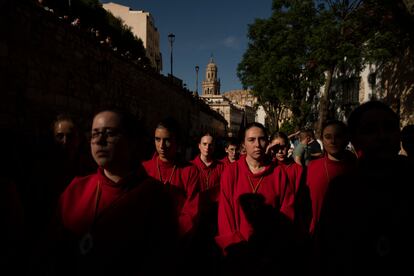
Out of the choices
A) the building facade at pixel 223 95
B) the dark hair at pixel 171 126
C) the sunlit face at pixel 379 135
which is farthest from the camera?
the building facade at pixel 223 95

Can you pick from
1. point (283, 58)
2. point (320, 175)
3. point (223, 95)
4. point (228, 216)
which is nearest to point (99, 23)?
point (283, 58)

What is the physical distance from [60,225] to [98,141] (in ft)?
2.01

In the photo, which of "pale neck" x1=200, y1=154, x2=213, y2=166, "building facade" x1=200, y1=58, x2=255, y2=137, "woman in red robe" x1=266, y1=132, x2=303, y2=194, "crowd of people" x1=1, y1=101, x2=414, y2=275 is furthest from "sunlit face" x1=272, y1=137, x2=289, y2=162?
"building facade" x1=200, y1=58, x2=255, y2=137

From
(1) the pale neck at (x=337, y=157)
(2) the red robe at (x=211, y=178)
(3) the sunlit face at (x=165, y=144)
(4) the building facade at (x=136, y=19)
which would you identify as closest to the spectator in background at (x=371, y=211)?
(1) the pale neck at (x=337, y=157)

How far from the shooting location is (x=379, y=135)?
1.92 metres

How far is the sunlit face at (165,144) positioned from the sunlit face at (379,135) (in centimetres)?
257

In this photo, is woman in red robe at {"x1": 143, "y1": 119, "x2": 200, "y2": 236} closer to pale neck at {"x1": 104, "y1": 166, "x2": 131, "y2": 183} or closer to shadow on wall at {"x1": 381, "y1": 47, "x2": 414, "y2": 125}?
pale neck at {"x1": 104, "y1": 166, "x2": 131, "y2": 183}

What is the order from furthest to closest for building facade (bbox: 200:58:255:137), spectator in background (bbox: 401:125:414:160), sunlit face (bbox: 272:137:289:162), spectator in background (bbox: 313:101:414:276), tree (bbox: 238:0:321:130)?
building facade (bbox: 200:58:255:137)
tree (bbox: 238:0:321:130)
sunlit face (bbox: 272:137:289:162)
spectator in background (bbox: 401:125:414:160)
spectator in background (bbox: 313:101:414:276)

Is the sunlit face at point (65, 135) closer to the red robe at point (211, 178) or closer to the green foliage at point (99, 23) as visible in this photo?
the red robe at point (211, 178)

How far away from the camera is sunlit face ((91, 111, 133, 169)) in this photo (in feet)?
7.27

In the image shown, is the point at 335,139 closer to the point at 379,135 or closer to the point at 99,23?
the point at 379,135

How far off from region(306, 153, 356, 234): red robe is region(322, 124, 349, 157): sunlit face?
12cm

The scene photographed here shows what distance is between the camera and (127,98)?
1334 centimetres

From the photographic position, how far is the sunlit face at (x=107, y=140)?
222 cm
